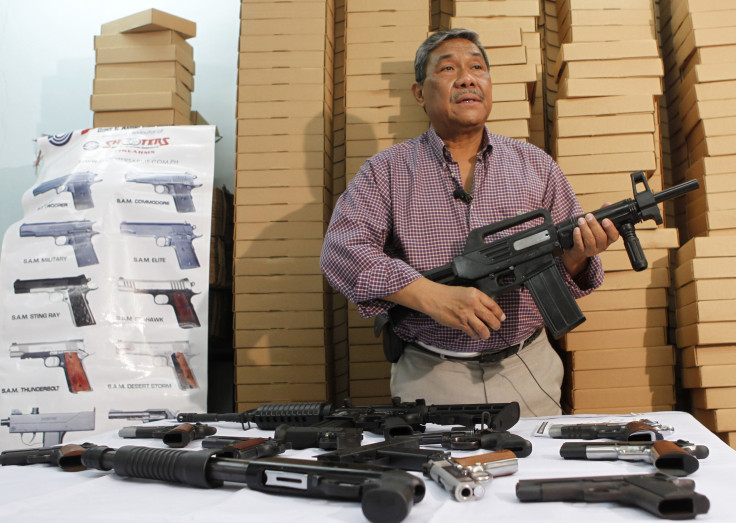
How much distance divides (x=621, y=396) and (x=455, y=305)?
102 cm

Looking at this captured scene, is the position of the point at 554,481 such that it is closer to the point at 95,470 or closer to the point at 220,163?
the point at 95,470

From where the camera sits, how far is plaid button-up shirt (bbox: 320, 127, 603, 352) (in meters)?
1.82

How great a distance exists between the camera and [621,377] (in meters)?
2.28

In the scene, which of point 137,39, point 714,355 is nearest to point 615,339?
point 714,355

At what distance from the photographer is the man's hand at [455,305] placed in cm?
162

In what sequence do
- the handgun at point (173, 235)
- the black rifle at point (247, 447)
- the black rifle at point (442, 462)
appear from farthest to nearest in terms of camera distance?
the handgun at point (173, 235)
the black rifle at point (247, 447)
the black rifle at point (442, 462)

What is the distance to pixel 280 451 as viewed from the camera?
110 centimetres

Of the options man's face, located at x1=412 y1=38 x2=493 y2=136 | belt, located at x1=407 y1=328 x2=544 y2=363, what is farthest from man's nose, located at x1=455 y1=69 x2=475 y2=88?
belt, located at x1=407 y1=328 x2=544 y2=363

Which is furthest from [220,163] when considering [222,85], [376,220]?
[376,220]

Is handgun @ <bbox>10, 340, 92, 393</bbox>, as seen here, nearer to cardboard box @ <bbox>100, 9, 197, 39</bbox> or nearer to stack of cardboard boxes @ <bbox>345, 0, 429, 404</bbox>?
stack of cardboard boxes @ <bbox>345, 0, 429, 404</bbox>

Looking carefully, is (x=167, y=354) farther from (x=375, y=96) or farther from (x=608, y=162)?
(x=608, y=162)

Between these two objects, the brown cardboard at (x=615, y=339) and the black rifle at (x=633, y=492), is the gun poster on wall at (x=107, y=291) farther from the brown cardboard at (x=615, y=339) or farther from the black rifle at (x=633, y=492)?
the black rifle at (x=633, y=492)

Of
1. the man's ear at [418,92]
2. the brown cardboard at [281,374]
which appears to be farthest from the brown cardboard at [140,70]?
the brown cardboard at [281,374]

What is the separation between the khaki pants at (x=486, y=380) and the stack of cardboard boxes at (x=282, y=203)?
0.69 metres
